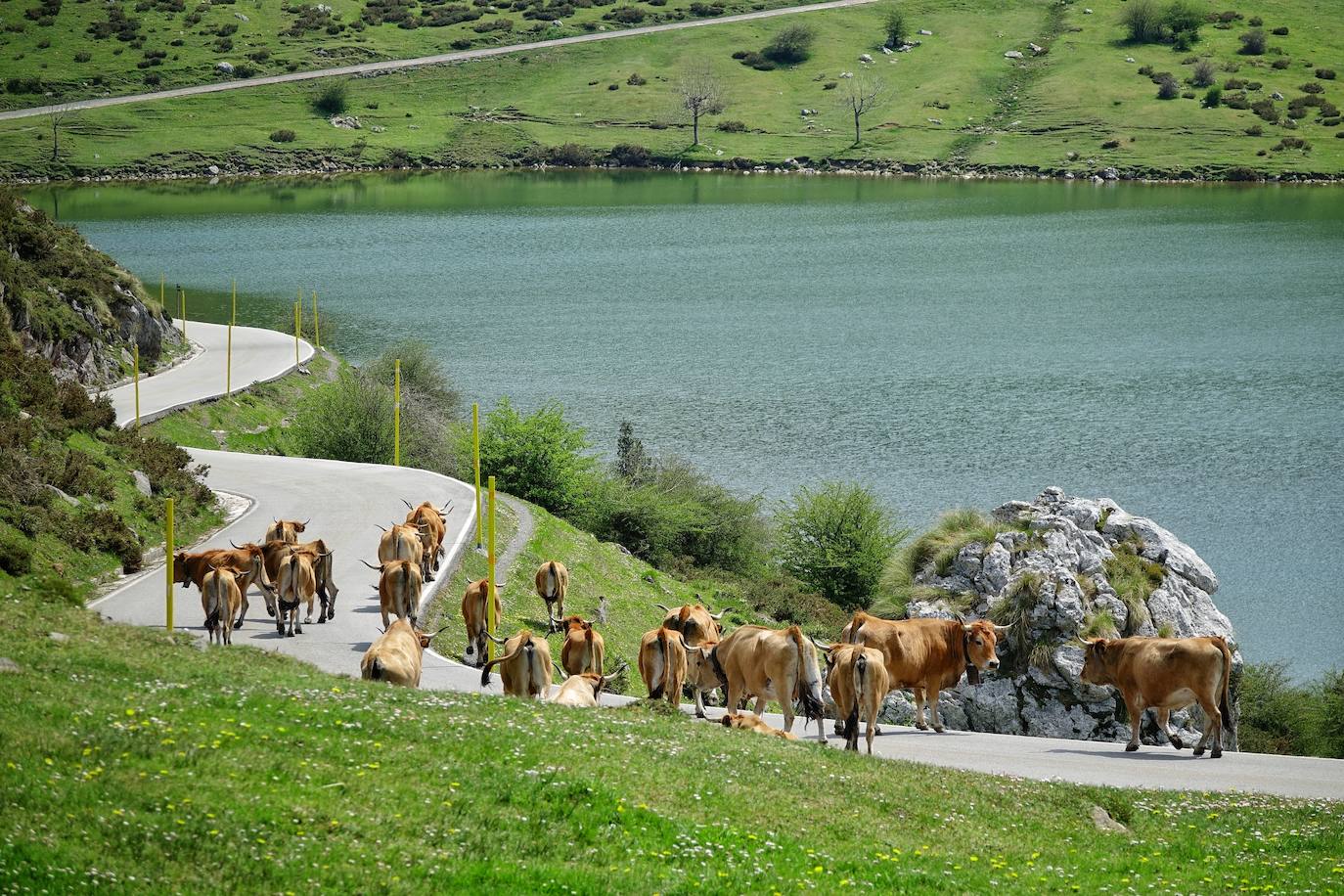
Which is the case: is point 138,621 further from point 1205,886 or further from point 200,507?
point 1205,886

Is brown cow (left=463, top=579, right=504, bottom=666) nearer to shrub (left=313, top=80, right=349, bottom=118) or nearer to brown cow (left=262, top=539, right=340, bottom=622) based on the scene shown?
brown cow (left=262, top=539, right=340, bottom=622)

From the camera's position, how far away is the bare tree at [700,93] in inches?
6845

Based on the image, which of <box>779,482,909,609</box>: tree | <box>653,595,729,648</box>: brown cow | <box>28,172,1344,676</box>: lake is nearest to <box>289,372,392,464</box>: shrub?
<box>779,482,909,609</box>: tree

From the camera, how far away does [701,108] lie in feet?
577

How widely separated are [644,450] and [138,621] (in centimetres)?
3282

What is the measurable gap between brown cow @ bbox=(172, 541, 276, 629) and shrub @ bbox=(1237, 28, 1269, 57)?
17975 centimetres

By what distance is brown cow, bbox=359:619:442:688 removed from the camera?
19.3m

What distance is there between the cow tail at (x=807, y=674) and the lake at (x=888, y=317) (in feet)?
73.8

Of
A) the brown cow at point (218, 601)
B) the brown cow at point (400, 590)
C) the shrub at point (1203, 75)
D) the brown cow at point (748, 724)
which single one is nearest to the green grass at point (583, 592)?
the brown cow at point (400, 590)

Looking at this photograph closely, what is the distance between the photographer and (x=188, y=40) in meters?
181

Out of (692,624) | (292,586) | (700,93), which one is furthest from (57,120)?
(692,624)

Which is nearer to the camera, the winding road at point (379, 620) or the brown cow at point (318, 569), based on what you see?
the winding road at point (379, 620)

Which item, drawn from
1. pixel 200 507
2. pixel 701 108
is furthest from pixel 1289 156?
pixel 200 507

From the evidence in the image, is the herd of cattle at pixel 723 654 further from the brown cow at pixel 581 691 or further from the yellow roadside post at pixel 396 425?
the yellow roadside post at pixel 396 425
